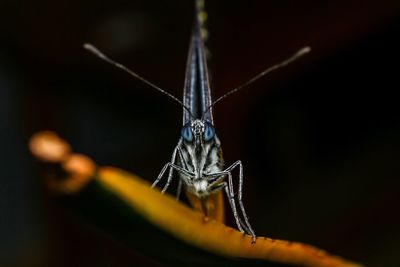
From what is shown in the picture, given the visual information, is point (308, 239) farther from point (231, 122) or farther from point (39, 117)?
point (39, 117)

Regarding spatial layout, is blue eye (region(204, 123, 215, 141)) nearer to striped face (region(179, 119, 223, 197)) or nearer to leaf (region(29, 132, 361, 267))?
striped face (region(179, 119, 223, 197))

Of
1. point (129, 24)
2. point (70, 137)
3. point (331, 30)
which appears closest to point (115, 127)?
point (70, 137)

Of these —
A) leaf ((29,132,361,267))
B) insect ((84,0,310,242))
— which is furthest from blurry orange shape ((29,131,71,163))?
insect ((84,0,310,242))

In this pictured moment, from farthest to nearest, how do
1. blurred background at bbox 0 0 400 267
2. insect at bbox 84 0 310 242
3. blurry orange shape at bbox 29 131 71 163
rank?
blurred background at bbox 0 0 400 267 < insect at bbox 84 0 310 242 < blurry orange shape at bbox 29 131 71 163

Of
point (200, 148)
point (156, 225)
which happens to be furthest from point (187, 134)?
point (156, 225)

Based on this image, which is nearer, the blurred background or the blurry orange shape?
the blurry orange shape
